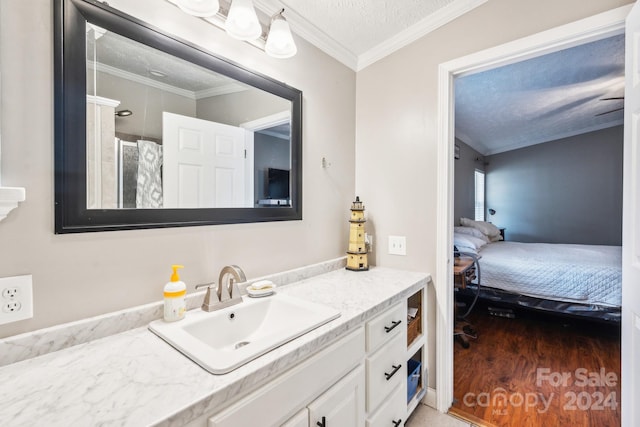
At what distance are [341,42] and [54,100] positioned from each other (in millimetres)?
1553

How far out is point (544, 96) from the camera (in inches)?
135

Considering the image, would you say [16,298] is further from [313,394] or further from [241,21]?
[241,21]

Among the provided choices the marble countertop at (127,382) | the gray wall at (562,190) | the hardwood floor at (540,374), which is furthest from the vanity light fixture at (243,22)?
the gray wall at (562,190)

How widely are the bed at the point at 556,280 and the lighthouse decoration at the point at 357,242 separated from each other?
1.95 metres

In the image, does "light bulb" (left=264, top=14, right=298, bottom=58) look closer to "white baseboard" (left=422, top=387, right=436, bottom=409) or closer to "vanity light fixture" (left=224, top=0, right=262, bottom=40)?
"vanity light fixture" (left=224, top=0, right=262, bottom=40)

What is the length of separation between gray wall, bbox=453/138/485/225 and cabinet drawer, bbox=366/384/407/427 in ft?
11.6

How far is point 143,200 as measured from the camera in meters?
1.02

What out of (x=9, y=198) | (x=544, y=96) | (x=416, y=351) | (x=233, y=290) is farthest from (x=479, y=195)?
(x=9, y=198)

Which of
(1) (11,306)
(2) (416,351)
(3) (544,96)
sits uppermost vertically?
(3) (544,96)

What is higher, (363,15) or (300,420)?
(363,15)

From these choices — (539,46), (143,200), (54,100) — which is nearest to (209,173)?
(143,200)

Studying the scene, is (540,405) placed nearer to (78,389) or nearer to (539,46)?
(539,46)

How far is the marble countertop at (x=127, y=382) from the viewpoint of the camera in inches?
22.2

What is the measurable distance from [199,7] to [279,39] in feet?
1.24
